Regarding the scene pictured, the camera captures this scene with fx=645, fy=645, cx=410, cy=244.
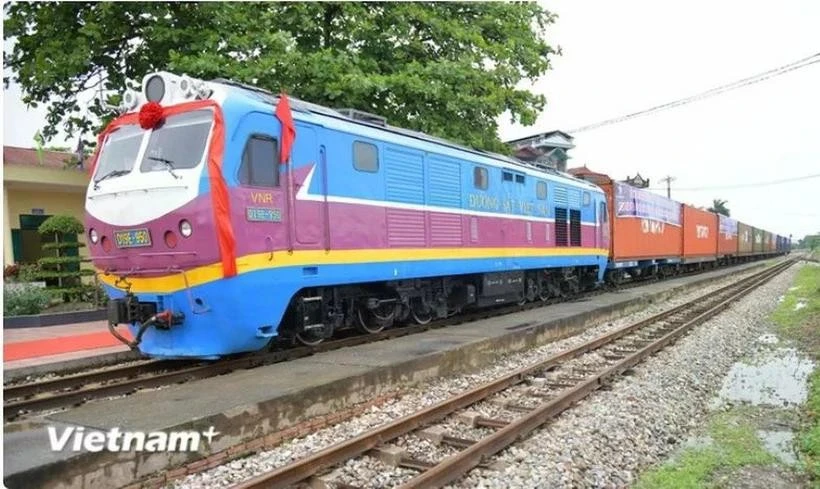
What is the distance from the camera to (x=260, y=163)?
7395 mm

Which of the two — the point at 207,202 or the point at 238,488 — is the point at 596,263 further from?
the point at 238,488

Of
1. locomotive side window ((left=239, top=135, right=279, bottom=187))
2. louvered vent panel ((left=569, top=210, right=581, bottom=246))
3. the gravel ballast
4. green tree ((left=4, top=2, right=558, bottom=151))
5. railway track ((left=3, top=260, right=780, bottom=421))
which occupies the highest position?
green tree ((left=4, top=2, right=558, bottom=151))

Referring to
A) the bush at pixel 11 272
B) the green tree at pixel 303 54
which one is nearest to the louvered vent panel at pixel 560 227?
the green tree at pixel 303 54

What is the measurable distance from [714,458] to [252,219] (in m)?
5.21

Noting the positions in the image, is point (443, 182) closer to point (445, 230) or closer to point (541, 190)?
point (445, 230)

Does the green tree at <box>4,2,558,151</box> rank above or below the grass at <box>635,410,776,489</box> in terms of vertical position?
above

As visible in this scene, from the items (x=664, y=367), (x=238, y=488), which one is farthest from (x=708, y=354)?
(x=238, y=488)

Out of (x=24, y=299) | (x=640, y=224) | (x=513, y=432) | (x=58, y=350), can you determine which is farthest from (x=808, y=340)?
(x=24, y=299)

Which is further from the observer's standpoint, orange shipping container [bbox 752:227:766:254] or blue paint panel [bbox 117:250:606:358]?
orange shipping container [bbox 752:227:766:254]

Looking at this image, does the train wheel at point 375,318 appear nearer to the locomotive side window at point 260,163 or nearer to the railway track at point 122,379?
the railway track at point 122,379

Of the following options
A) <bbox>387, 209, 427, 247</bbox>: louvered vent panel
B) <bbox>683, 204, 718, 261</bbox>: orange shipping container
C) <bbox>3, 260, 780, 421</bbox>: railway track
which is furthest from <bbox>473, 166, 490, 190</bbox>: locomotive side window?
<bbox>683, 204, 718, 261</bbox>: orange shipping container

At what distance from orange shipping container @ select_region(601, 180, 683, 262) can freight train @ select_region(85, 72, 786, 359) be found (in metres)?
10.5

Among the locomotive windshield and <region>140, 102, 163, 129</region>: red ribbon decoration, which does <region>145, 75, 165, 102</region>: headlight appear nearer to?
<region>140, 102, 163, 129</region>: red ribbon decoration

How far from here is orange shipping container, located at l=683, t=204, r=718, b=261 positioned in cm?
3011
